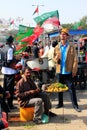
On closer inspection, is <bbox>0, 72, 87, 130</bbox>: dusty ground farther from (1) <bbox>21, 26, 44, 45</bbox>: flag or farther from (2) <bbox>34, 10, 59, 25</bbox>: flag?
(2) <bbox>34, 10, 59, 25</bbox>: flag

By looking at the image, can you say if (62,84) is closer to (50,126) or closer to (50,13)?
(50,126)

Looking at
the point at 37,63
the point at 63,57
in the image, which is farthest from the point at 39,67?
the point at 63,57

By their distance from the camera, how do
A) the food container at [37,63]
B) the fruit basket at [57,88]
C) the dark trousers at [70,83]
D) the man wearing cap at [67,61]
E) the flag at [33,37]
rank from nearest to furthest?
1. the fruit basket at [57,88]
2. the man wearing cap at [67,61]
3. the dark trousers at [70,83]
4. the food container at [37,63]
5. the flag at [33,37]

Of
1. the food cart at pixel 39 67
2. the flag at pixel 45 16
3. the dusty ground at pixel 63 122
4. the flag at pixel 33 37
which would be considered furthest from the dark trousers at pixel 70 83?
the flag at pixel 45 16

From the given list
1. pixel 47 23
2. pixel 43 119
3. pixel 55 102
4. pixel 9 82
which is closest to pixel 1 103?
pixel 43 119

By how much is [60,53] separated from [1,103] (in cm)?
215

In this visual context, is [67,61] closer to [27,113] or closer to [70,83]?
[70,83]

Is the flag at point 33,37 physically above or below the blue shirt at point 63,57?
above

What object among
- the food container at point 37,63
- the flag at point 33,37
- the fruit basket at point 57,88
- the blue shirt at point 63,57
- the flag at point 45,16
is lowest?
the fruit basket at point 57,88

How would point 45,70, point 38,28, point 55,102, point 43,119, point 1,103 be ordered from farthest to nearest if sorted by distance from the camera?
point 38,28, point 45,70, point 55,102, point 43,119, point 1,103

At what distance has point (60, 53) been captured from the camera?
7953mm

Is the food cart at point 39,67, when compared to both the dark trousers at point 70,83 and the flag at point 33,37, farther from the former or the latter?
the flag at point 33,37

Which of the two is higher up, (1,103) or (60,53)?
(60,53)

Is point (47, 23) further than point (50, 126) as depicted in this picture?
Yes
